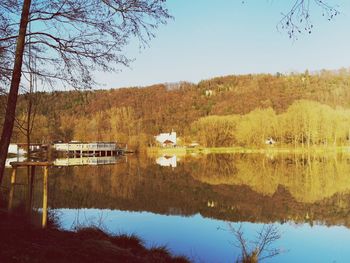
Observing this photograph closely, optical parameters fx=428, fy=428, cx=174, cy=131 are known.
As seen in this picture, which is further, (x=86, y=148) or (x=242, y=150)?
(x=242, y=150)

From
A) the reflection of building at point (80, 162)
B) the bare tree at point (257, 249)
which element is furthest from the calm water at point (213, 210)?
the reflection of building at point (80, 162)

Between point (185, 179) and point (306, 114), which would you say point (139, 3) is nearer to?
point (185, 179)

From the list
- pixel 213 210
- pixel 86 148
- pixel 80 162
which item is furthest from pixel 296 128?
pixel 213 210

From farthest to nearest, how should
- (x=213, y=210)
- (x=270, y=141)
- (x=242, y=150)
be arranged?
1. (x=270, y=141)
2. (x=242, y=150)
3. (x=213, y=210)

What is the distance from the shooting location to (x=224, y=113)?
4075 inches

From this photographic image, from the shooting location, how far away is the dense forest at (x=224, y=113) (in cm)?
6919

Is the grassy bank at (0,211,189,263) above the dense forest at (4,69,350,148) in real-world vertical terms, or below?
below

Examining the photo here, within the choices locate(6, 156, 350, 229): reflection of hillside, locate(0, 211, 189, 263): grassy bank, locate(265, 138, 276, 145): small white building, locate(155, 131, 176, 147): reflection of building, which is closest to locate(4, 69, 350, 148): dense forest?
locate(265, 138, 276, 145): small white building

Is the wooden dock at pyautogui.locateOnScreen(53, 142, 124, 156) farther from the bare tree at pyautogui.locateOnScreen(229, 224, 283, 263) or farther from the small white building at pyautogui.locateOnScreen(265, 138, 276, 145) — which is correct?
the bare tree at pyautogui.locateOnScreen(229, 224, 283, 263)

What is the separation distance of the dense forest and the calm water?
1351 cm

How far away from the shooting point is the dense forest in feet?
227

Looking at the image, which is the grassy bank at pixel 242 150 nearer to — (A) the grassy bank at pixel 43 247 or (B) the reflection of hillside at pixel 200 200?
(B) the reflection of hillside at pixel 200 200

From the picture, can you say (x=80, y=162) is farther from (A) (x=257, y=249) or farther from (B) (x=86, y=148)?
(A) (x=257, y=249)

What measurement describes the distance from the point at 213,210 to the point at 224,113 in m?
88.8
